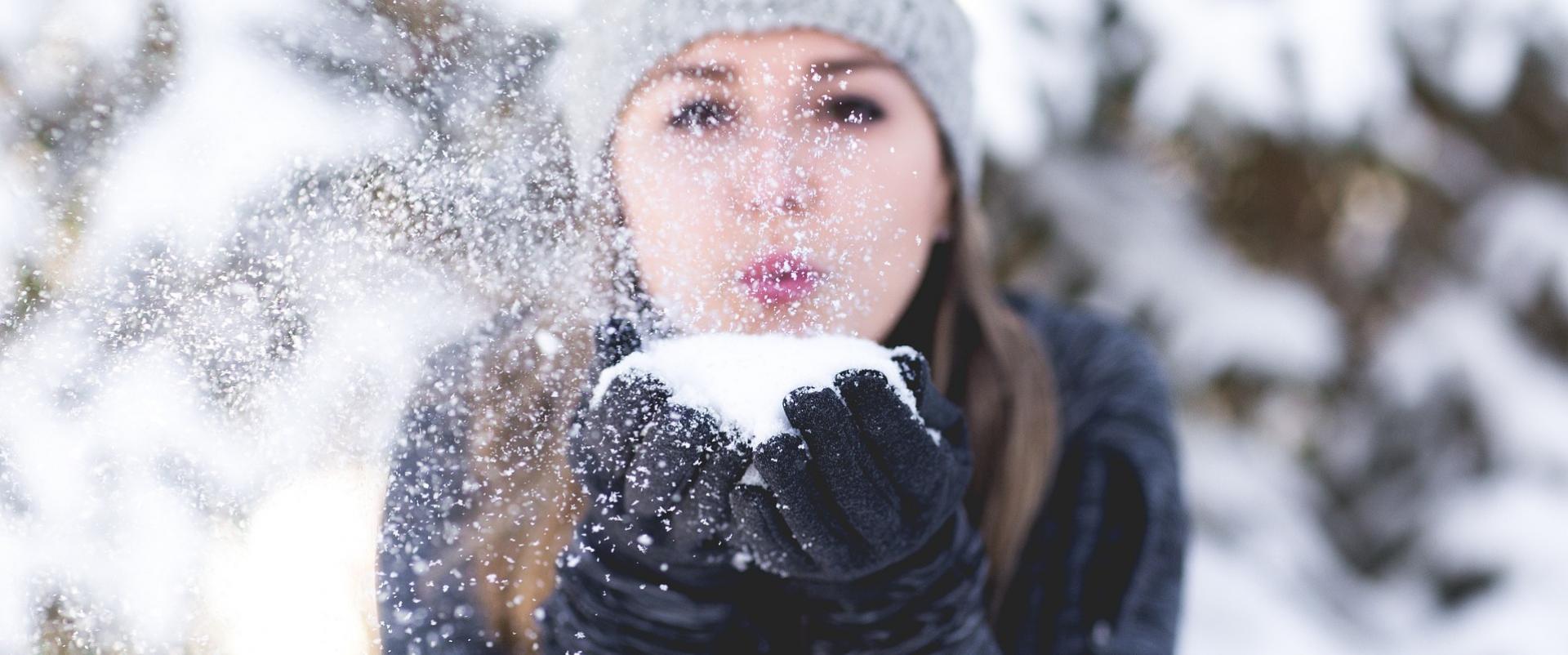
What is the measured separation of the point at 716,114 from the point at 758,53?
0.05m

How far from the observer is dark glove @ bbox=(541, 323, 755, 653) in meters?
0.39

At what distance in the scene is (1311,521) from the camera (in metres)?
1.86

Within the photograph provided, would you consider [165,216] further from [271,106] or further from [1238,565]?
[1238,565]

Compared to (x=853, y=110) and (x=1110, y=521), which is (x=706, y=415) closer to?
(x=853, y=110)

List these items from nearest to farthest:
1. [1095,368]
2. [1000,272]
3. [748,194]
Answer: [748,194] < [1095,368] < [1000,272]

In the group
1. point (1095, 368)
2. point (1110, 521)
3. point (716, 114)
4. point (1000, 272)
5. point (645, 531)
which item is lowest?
point (645, 531)

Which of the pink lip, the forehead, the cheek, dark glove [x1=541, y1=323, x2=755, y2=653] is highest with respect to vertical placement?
the forehead

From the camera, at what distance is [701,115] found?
0.36 metres

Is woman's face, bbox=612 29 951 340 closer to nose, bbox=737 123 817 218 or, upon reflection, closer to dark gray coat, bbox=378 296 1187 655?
nose, bbox=737 123 817 218

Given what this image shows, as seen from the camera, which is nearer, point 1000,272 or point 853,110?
point 853,110

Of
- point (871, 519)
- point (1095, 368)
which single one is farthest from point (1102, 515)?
point (871, 519)

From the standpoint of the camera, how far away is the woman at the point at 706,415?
0.36 meters

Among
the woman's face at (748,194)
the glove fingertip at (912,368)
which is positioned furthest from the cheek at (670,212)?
the glove fingertip at (912,368)

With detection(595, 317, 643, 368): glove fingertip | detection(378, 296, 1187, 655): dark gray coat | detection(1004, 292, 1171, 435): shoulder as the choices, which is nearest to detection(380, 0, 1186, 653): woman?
detection(595, 317, 643, 368): glove fingertip
